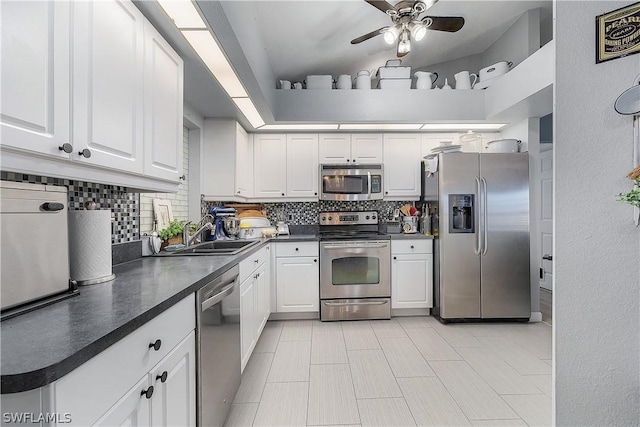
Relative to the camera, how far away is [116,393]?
71cm

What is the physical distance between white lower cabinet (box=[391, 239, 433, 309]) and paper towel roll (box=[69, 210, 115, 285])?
2654 millimetres

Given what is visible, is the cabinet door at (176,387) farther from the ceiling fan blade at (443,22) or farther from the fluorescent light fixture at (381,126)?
the fluorescent light fixture at (381,126)

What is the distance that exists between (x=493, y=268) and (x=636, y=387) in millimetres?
2107

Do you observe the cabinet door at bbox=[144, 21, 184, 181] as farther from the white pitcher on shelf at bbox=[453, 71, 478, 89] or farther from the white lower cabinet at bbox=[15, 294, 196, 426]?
the white pitcher on shelf at bbox=[453, 71, 478, 89]

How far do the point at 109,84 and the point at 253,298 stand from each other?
5.51ft

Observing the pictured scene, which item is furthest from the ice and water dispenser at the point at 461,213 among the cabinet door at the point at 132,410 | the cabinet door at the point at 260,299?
the cabinet door at the point at 132,410

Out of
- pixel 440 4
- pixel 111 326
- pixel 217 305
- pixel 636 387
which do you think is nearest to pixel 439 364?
pixel 636 387

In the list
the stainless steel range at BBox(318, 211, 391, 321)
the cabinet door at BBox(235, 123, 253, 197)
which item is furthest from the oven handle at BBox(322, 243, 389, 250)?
the cabinet door at BBox(235, 123, 253, 197)

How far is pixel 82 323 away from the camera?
2.49ft

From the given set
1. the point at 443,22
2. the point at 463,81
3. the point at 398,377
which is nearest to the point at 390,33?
the point at 443,22

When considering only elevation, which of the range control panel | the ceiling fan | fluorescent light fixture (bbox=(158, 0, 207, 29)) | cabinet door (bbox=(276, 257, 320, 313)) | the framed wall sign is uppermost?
the ceiling fan

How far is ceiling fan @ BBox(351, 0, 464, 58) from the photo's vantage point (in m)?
2.07

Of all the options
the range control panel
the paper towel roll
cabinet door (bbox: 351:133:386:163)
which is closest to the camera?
the paper towel roll

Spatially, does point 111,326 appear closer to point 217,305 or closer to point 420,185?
point 217,305
